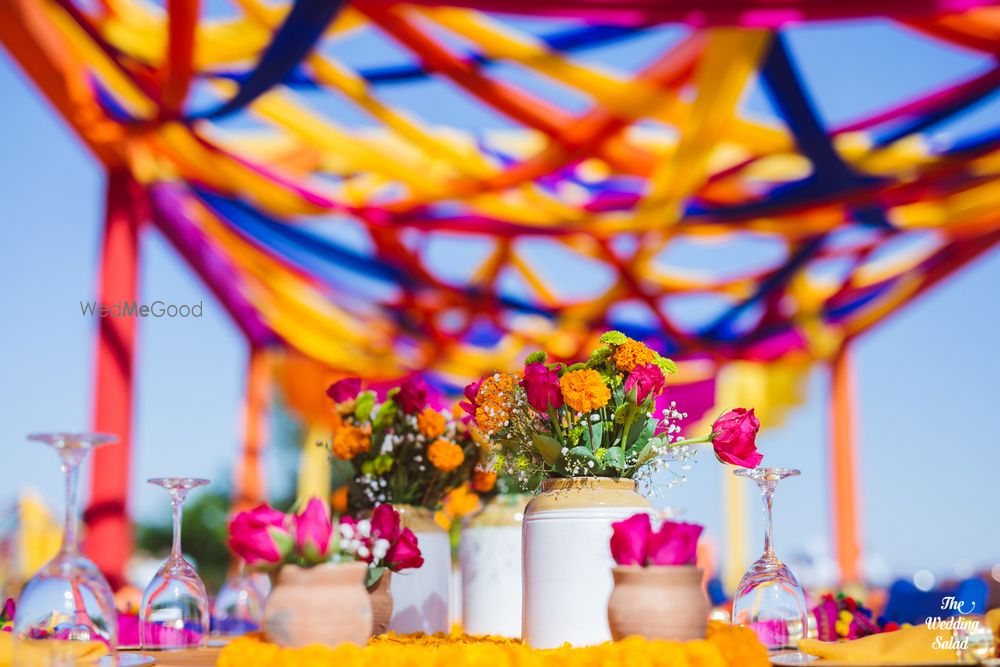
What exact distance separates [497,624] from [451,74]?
3512 mm

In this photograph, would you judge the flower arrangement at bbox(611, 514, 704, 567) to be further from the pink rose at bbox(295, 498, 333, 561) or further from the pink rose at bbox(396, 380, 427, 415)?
the pink rose at bbox(396, 380, 427, 415)

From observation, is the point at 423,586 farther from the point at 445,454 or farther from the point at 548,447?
the point at 548,447

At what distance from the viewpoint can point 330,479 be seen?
1252cm

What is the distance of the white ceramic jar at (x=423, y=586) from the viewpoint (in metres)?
2.00

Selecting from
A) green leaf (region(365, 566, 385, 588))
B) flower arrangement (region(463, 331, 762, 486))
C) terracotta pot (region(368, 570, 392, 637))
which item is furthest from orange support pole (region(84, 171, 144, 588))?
flower arrangement (region(463, 331, 762, 486))

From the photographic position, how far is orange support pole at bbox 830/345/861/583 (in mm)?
9883

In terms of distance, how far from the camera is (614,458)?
165 centimetres

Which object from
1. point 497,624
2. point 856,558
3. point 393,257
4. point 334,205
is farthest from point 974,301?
point 497,624

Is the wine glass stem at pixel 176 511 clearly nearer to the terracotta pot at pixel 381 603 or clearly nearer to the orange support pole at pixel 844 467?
the terracotta pot at pixel 381 603

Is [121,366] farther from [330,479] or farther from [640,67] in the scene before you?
[330,479]

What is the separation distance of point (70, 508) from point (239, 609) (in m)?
0.94

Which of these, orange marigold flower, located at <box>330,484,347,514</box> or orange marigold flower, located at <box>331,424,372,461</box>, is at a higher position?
orange marigold flower, located at <box>331,424,372,461</box>

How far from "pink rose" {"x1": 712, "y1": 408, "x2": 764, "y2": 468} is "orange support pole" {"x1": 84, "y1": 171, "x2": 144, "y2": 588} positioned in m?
4.57

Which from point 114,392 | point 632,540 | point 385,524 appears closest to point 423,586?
point 385,524
